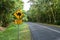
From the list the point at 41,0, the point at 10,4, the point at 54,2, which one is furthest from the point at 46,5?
the point at 10,4

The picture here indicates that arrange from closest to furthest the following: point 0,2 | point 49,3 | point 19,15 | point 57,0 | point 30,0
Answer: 1. point 19,15
2. point 0,2
3. point 57,0
4. point 49,3
5. point 30,0

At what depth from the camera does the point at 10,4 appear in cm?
3158

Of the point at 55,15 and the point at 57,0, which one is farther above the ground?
the point at 57,0

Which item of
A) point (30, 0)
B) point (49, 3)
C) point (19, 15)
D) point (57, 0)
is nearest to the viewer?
point (19, 15)

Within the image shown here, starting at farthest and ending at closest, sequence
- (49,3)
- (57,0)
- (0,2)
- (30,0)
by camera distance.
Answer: (30,0)
(49,3)
(57,0)
(0,2)

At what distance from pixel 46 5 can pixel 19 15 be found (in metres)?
52.6

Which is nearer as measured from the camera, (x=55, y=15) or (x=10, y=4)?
(x=10, y=4)

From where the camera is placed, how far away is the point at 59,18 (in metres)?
66.9

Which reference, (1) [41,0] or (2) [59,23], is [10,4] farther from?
(1) [41,0]

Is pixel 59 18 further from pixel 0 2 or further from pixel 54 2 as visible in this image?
pixel 0 2

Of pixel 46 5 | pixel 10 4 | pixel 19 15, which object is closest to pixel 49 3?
pixel 46 5

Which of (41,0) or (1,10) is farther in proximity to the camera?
(41,0)

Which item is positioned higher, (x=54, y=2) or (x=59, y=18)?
(x=54, y=2)

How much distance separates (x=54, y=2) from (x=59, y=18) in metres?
8.12
